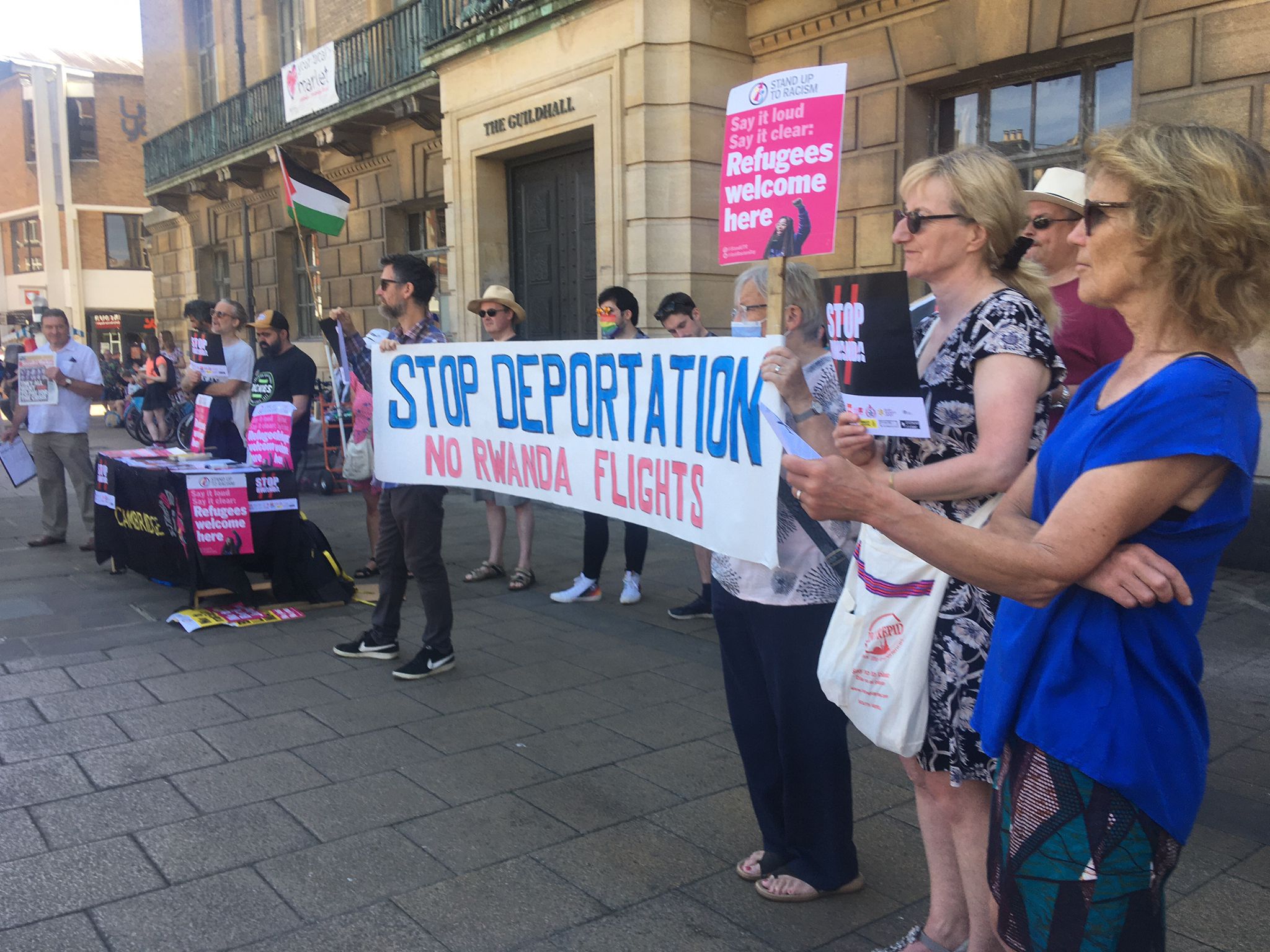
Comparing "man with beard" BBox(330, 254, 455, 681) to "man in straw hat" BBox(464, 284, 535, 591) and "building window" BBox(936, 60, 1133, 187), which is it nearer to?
"man in straw hat" BBox(464, 284, 535, 591)

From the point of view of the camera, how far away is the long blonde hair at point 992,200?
2217 mm

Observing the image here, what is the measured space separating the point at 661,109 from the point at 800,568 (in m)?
8.24

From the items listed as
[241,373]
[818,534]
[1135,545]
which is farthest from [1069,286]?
[241,373]

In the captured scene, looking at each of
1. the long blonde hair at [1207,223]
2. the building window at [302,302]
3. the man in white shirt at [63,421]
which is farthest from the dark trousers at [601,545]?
the building window at [302,302]

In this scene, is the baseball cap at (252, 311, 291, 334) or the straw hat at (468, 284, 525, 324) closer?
the straw hat at (468, 284, 525, 324)

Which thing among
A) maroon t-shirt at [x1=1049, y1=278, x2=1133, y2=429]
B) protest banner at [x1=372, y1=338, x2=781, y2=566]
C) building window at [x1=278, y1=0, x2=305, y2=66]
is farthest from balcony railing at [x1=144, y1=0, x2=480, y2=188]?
maroon t-shirt at [x1=1049, y1=278, x2=1133, y2=429]

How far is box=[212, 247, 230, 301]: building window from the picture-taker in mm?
22266

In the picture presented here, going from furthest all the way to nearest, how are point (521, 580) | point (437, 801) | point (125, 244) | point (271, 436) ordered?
point (125, 244), point (521, 580), point (271, 436), point (437, 801)

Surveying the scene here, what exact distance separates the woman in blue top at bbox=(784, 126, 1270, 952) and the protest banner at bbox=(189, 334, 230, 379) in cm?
668

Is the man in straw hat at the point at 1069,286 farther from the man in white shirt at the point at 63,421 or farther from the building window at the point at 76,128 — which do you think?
the building window at the point at 76,128

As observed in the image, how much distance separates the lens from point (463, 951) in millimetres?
2693

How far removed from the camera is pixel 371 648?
5.37 meters

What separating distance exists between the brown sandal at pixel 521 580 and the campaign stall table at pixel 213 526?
135 cm

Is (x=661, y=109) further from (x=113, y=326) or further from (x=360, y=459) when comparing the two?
(x=113, y=326)
